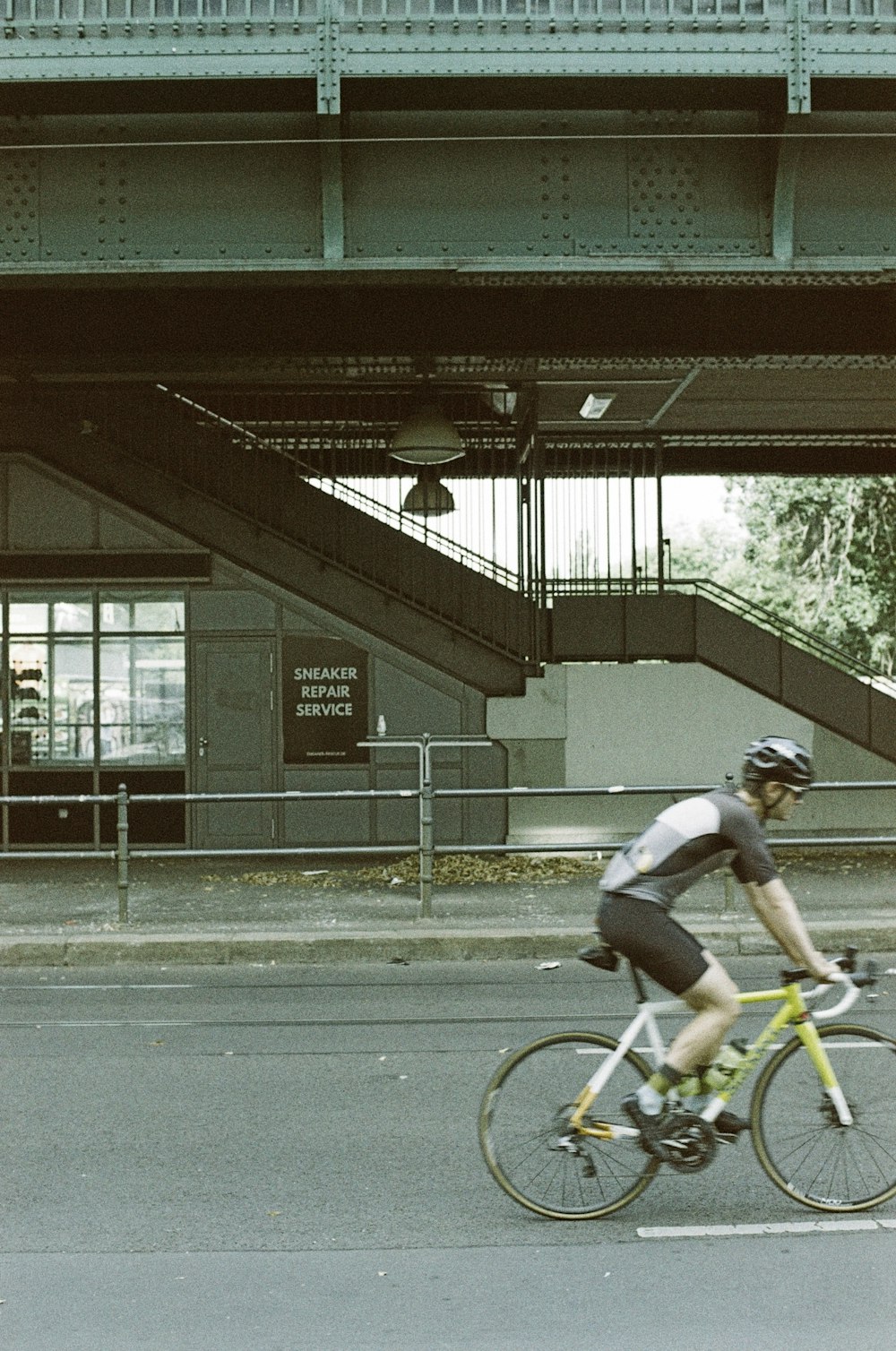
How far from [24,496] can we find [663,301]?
8030 millimetres

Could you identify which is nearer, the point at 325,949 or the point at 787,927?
the point at 787,927

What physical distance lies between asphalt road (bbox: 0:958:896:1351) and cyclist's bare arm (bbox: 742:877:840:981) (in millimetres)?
934

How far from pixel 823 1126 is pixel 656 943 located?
1.00 m

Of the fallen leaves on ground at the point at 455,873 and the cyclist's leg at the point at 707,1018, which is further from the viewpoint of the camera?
the fallen leaves on ground at the point at 455,873

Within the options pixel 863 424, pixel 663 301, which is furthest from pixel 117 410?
pixel 863 424

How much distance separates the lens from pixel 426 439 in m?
14.3

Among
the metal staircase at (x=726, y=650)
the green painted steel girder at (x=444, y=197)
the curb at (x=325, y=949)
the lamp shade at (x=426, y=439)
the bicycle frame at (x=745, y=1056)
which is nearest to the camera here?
the bicycle frame at (x=745, y=1056)

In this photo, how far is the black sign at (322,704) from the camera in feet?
53.6

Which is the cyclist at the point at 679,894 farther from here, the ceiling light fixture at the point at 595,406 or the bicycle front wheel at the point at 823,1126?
the ceiling light fixture at the point at 595,406

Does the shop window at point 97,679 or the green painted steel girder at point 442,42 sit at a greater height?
the green painted steel girder at point 442,42

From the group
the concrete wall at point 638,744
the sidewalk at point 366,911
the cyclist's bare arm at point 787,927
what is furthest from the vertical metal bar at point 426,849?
the cyclist's bare arm at point 787,927

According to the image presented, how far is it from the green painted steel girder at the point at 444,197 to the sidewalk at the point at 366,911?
5.31 meters

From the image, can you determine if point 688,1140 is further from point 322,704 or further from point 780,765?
point 322,704

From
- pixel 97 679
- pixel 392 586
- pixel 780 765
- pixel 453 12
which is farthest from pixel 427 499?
pixel 780 765
